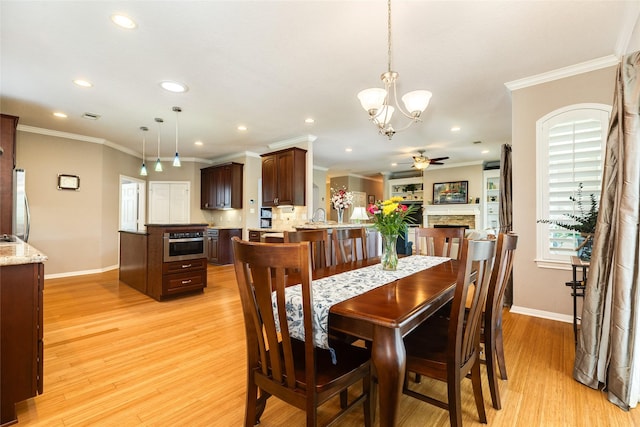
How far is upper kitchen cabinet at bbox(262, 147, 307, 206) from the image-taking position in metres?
5.39

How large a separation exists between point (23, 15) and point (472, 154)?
7959 millimetres

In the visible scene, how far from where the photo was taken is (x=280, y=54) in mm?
2697

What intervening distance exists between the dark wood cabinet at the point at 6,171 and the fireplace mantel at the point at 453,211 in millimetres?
9052

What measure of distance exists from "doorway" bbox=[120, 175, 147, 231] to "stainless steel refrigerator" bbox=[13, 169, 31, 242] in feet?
8.56

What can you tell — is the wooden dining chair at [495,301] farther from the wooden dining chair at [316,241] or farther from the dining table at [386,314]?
the wooden dining chair at [316,241]

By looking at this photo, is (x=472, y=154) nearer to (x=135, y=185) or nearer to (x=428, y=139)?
(x=428, y=139)

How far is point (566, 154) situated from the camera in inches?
120

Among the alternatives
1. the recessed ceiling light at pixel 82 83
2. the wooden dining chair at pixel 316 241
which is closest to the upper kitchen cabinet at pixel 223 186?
the recessed ceiling light at pixel 82 83

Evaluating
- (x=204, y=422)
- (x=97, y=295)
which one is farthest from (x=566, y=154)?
(x=97, y=295)

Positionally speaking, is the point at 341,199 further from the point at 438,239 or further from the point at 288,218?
the point at 288,218

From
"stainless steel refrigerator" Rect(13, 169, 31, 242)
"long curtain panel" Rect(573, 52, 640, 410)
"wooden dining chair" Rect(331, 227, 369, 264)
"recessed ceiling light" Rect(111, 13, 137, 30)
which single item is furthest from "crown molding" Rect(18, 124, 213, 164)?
"long curtain panel" Rect(573, 52, 640, 410)

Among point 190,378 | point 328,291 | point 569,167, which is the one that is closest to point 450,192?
point 569,167

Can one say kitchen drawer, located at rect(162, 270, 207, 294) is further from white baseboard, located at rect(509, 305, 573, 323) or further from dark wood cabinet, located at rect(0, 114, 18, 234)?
white baseboard, located at rect(509, 305, 573, 323)

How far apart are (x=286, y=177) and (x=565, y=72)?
13.4 ft
